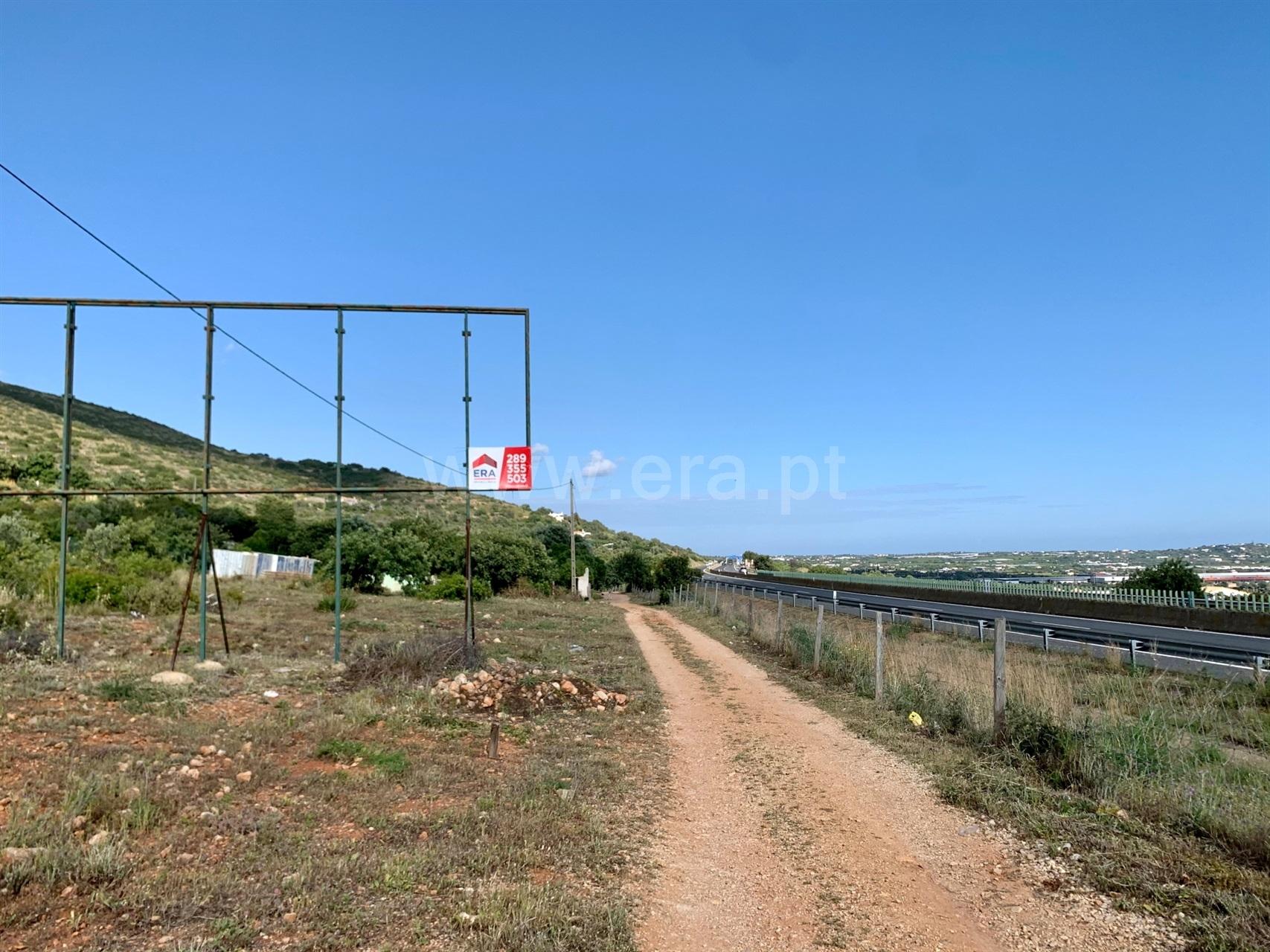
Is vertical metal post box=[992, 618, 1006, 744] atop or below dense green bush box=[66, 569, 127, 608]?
below

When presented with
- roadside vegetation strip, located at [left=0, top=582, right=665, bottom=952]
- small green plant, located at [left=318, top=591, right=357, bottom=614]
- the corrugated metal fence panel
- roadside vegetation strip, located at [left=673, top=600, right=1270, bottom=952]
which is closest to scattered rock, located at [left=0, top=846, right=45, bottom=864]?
roadside vegetation strip, located at [left=0, top=582, right=665, bottom=952]

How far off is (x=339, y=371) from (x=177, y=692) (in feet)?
19.7

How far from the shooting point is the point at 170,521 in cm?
3344

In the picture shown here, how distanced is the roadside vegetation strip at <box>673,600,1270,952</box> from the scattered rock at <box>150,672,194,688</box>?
899cm

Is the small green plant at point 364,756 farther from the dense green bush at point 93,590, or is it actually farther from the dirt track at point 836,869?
the dense green bush at point 93,590

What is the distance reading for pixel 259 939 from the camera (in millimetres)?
4355

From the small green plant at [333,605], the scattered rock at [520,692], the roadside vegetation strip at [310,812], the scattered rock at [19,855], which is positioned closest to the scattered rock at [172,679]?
the roadside vegetation strip at [310,812]

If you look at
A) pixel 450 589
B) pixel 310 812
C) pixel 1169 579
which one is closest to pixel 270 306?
pixel 310 812

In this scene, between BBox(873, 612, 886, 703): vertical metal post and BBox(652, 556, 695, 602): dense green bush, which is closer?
BBox(873, 612, 886, 703): vertical metal post

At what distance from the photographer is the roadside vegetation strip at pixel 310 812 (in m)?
4.59

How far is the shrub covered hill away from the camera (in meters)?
21.9

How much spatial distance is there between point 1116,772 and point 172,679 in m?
11.2

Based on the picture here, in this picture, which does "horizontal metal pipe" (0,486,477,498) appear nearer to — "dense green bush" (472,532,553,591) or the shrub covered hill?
the shrub covered hill

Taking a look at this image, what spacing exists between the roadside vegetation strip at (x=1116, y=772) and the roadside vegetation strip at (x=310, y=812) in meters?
3.13
